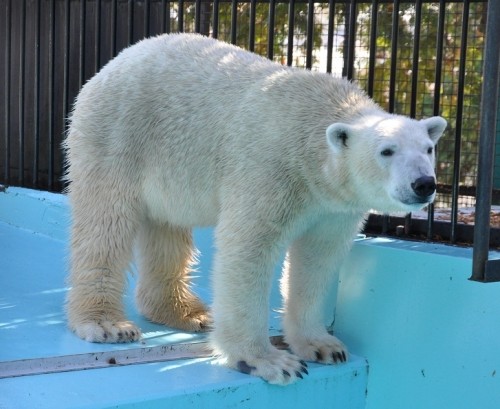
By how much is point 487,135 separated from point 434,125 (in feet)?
1.41

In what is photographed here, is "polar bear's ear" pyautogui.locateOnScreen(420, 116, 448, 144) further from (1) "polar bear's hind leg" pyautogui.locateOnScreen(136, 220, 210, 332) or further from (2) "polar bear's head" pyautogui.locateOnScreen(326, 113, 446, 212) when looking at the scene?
(1) "polar bear's hind leg" pyautogui.locateOnScreen(136, 220, 210, 332)

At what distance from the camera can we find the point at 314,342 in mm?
4121

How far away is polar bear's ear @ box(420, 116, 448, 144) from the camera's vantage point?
371 cm

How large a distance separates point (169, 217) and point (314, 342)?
0.92 meters

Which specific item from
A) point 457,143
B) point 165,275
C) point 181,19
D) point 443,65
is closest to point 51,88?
point 181,19

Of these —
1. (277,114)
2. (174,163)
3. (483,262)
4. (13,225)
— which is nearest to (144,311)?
(174,163)

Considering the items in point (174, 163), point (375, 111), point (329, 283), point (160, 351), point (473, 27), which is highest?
point (473, 27)

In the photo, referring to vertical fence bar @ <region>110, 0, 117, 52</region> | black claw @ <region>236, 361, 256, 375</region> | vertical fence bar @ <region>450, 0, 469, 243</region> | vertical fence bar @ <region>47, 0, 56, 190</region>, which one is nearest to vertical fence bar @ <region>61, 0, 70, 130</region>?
vertical fence bar @ <region>47, 0, 56, 190</region>

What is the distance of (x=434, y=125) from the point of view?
373 centimetres

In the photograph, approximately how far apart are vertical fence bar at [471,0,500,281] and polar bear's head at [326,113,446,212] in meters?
0.18

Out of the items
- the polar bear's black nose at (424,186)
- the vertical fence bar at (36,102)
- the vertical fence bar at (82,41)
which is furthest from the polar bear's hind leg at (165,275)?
the vertical fence bar at (36,102)

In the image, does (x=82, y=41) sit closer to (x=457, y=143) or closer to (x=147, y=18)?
(x=147, y=18)

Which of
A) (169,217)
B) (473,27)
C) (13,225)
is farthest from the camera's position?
(473,27)

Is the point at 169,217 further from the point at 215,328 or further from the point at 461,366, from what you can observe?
the point at 461,366
